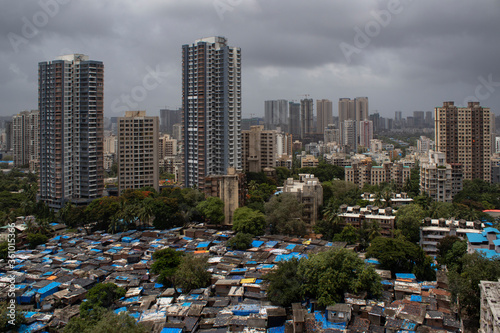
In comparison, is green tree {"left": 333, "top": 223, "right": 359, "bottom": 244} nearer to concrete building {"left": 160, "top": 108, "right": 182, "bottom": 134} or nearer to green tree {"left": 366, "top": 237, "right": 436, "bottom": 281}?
green tree {"left": 366, "top": 237, "right": 436, "bottom": 281}

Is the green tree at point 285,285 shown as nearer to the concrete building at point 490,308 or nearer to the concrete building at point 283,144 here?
the concrete building at point 490,308

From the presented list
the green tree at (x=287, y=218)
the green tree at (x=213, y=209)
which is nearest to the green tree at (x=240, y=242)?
the green tree at (x=287, y=218)

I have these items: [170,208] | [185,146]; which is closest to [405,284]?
[170,208]

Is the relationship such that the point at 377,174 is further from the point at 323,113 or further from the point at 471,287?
the point at 323,113

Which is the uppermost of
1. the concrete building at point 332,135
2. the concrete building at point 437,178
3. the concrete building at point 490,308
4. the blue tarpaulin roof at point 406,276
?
the concrete building at point 332,135

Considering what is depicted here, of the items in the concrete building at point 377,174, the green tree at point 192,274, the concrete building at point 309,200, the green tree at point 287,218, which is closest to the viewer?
the green tree at point 192,274

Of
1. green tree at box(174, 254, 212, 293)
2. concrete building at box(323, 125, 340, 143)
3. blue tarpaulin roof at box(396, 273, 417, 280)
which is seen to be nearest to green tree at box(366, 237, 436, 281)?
blue tarpaulin roof at box(396, 273, 417, 280)
